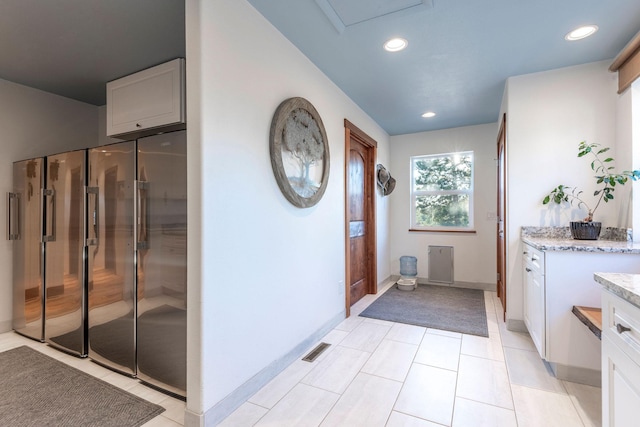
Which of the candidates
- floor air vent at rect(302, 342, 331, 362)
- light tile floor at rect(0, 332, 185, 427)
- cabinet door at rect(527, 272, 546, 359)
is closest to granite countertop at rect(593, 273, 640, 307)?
cabinet door at rect(527, 272, 546, 359)

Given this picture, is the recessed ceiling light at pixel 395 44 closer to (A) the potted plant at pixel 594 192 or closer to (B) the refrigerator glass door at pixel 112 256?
(A) the potted plant at pixel 594 192

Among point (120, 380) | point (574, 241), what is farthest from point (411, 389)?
point (120, 380)

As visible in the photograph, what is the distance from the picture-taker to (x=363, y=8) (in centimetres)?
191

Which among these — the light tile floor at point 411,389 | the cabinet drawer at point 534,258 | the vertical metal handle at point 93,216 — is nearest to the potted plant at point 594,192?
the cabinet drawer at point 534,258

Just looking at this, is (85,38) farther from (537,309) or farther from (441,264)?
(441,264)

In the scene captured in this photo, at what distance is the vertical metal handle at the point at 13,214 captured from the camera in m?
2.92

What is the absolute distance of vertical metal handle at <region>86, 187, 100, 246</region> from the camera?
7.71 feet

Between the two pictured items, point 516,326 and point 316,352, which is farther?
point 516,326

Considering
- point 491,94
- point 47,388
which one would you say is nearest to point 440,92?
point 491,94

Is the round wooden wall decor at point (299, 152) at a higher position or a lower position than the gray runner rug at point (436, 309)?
higher

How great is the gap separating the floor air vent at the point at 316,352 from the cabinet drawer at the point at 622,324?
1.83 metres

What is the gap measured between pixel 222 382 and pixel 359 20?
2.43 m

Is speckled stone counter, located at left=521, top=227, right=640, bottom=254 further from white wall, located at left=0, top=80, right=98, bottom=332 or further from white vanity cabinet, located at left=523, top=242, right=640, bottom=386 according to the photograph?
white wall, located at left=0, top=80, right=98, bottom=332

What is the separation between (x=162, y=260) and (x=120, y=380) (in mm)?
959
